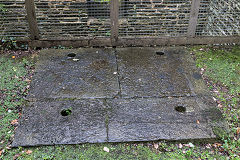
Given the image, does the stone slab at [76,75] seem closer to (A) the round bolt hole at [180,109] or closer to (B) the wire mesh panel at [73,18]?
(B) the wire mesh panel at [73,18]

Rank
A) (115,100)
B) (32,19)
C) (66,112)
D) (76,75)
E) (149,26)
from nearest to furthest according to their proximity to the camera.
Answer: (66,112), (115,100), (76,75), (32,19), (149,26)

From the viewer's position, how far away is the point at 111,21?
4.96m

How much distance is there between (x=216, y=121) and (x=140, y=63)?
1818 millimetres

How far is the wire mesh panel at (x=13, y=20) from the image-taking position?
4797 millimetres

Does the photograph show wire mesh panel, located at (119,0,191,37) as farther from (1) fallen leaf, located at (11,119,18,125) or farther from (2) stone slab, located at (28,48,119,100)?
(1) fallen leaf, located at (11,119,18,125)

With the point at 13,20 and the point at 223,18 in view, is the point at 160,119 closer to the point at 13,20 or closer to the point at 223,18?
the point at 223,18

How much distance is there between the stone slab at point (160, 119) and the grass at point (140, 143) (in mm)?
118

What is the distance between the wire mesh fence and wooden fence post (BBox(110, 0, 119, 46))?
6cm

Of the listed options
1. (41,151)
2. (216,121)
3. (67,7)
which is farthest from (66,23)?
(216,121)

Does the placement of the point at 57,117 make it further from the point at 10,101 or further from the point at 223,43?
the point at 223,43

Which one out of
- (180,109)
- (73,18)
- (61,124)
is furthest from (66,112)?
(73,18)

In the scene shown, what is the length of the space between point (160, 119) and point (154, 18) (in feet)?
8.07

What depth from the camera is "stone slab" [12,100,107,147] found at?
125 inches

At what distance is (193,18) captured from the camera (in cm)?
499
